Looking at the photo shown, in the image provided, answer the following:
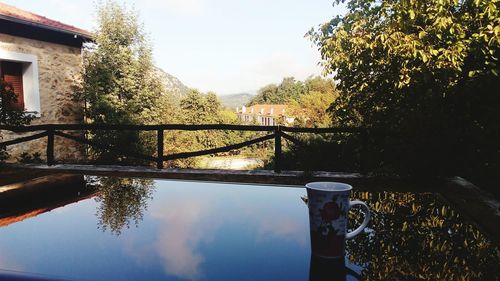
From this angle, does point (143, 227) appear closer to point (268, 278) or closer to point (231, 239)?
point (231, 239)

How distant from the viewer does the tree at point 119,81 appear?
8.98 metres

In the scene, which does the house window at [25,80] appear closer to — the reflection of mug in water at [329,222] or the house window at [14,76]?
the house window at [14,76]

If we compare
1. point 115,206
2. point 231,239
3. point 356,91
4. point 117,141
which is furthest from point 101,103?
point 231,239

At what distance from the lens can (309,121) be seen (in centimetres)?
1227

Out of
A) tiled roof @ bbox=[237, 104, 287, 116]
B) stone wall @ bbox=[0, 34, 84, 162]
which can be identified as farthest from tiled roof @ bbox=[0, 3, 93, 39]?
tiled roof @ bbox=[237, 104, 287, 116]

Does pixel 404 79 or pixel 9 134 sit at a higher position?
pixel 404 79

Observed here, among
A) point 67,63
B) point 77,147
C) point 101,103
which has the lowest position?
point 77,147

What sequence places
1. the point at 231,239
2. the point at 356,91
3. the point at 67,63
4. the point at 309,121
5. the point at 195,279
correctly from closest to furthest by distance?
the point at 195,279 → the point at 231,239 → the point at 356,91 → the point at 67,63 → the point at 309,121

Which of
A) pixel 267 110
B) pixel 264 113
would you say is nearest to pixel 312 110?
pixel 264 113

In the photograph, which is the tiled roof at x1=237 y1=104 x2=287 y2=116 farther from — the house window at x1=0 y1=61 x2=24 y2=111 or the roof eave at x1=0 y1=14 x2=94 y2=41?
the house window at x1=0 y1=61 x2=24 y2=111

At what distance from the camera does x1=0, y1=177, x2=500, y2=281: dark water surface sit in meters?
0.91

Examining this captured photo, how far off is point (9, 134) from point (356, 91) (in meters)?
6.65

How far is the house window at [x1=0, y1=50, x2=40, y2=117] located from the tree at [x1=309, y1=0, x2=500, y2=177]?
6.13 metres

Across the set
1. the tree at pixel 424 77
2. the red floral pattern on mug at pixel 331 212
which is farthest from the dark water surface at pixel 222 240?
the tree at pixel 424 77
